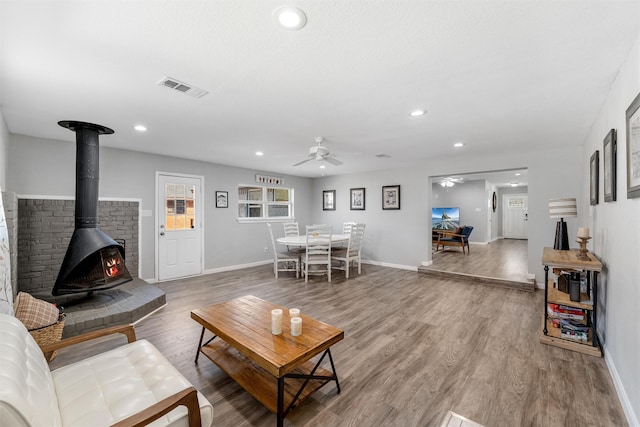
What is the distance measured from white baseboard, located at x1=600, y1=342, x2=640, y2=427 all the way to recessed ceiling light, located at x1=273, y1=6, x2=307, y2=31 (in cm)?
291

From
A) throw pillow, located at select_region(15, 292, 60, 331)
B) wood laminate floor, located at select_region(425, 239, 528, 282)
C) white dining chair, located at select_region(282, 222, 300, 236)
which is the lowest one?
wood laminate floor, located at select_region(425, 239, 528, 282)

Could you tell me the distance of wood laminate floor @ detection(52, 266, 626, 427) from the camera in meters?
1.73

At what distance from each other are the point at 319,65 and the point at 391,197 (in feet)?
15.5

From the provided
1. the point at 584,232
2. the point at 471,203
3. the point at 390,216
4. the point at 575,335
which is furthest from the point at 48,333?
the point at 471,203

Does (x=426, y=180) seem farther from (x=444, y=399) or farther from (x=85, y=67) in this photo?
(x=85, y=67)

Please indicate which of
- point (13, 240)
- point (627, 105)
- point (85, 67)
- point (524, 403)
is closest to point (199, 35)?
point (85, 67)

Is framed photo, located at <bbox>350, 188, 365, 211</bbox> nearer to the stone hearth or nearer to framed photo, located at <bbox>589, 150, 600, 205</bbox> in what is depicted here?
framed photo, located at <bbox>589, 150, 600, 205</bbox>

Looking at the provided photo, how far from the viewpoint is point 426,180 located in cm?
570

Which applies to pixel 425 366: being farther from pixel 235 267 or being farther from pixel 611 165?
pixel 235 267

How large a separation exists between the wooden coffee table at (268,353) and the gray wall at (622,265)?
1.83 meters

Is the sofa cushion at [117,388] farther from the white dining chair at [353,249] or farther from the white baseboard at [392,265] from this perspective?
the white baseboard at [392,265]

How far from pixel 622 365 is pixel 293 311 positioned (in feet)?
7.70

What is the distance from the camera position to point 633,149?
167 centimetres

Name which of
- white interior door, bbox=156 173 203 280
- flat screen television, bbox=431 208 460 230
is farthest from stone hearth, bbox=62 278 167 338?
flat screen television, bbox=431 208 460 230
